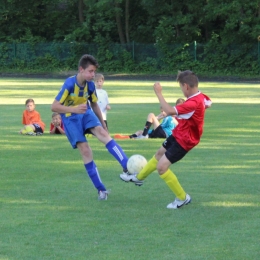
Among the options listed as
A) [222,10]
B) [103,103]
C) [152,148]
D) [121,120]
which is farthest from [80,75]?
[222,10]

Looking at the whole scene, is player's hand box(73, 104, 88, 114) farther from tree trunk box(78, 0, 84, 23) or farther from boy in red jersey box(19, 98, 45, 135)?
tree trunk box(78, 0, 84, 23)

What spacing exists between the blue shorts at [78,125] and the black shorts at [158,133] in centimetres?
653

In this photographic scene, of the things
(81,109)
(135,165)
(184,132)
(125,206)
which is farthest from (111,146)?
(184,132)

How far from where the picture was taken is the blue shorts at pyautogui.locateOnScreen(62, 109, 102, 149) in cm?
805

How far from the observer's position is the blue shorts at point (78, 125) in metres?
8.05

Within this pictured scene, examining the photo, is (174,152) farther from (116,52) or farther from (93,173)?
(116,52)

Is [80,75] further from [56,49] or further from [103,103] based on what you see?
[56,49]

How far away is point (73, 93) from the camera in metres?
8.06

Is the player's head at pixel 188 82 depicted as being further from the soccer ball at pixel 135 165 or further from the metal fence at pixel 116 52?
the metal fence at pixel 116 52

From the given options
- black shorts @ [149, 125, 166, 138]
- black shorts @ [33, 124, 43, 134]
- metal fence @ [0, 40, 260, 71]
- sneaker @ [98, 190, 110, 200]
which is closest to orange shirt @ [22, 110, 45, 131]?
black shorts @ [33, 124, 43, 134]

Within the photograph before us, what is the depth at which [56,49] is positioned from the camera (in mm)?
53781

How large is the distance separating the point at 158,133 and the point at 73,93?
6.76 meters

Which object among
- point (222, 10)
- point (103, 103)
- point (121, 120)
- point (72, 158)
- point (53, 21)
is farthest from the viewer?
Result: point (53, 21)

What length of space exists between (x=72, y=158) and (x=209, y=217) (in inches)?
196
